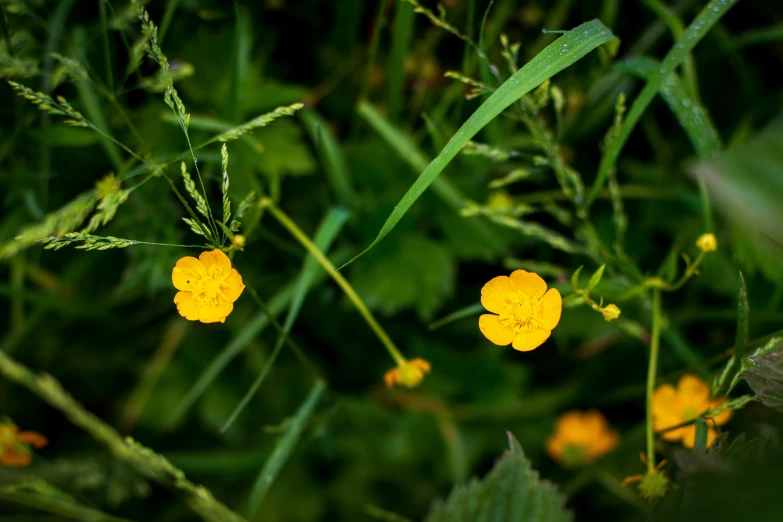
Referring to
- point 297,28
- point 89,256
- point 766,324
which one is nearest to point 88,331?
point 89,256

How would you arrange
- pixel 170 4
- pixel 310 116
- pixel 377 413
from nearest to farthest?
pixel 170 4 < pixel 310 116 < pixel 377 413

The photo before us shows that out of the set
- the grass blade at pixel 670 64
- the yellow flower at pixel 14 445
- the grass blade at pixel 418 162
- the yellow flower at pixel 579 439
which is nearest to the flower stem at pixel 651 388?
the grass blade at pixel 670 64

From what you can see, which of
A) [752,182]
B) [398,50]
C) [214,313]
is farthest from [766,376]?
[398,50]

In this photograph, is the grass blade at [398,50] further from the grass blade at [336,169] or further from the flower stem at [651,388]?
the flower stem at [651,388]

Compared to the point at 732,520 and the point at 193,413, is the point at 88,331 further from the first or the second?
the point at 732,520

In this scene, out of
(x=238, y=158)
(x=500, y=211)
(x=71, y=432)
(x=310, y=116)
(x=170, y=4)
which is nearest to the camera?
(x=500, y=211)

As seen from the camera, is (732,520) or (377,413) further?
(377,413)

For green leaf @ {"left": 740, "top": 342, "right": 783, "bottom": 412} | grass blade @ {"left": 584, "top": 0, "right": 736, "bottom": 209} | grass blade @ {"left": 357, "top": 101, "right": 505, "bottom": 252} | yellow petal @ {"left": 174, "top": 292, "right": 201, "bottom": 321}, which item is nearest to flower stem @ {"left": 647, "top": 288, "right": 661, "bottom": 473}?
green leaf @ {"left": 740, "top": 342, "right": 783, "bottom": 412}
